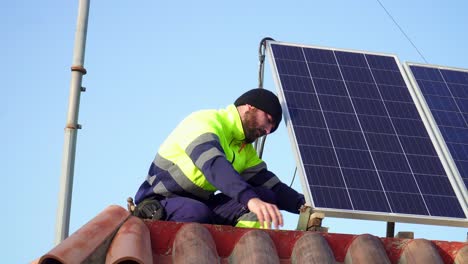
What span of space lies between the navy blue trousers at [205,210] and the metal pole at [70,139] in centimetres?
218

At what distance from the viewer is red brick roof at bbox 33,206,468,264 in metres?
5.00

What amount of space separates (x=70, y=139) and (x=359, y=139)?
3172 millimetres

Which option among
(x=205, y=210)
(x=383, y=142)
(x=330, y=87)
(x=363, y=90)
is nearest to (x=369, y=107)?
(x=363, y=90)

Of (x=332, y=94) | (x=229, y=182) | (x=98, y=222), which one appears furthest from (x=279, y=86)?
(x=98, y=222)

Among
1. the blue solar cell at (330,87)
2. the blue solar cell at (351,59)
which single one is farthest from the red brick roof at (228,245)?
the blue solar cell at (351,59)

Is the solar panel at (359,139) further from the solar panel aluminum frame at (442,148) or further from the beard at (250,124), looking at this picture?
the beard at (250,124)

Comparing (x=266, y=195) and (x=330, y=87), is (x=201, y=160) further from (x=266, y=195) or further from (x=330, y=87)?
(x=330, y=87)

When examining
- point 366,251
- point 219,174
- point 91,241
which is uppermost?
point 219,174

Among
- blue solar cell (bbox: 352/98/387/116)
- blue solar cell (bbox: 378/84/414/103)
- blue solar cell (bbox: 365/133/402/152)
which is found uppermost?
blue solar cell (bbox: 378/84/414/103)

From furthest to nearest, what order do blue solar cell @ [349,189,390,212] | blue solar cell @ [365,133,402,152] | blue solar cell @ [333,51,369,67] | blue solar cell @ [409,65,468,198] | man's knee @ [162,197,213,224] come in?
blue solar cell @ [333,51,369,67], blue solar cell @ [409,65,468,198], blue solar cell @ [365,133,402,152], blue solar cell @ [349,189,390,212], man's knee @ [162,197,213,224]

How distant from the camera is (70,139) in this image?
934 cm

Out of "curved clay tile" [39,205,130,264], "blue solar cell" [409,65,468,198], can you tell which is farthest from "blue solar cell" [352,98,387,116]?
"curved clay tile" [39,205,130,264]

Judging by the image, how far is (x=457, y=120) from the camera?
30.5 feet

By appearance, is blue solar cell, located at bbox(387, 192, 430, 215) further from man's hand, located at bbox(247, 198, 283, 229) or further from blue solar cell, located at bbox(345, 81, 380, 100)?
man's hand, located at bbox(247, 198, 283, 229)
